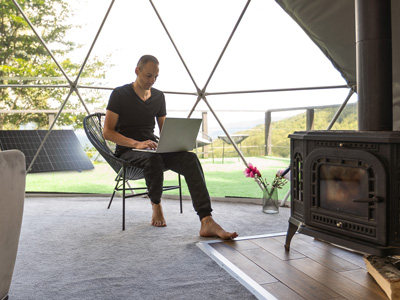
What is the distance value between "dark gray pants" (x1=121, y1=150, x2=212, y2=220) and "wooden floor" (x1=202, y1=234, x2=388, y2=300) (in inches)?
14.5

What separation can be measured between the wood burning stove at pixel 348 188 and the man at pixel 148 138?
0.74 meters

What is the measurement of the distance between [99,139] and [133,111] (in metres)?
0.49

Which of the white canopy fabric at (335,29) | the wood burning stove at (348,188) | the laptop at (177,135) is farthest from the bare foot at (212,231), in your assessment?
the white canopy fabric at (335,29)

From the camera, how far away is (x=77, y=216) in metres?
Answer: 3.62

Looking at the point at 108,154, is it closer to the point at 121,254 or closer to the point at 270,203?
the point at 121,254

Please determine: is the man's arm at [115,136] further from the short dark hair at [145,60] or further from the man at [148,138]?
the short dark hair at [145,60]

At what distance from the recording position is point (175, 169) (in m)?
3.21

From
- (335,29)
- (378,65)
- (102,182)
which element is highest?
(335,29)

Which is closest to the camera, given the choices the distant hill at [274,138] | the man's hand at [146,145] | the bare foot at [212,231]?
the bare foot at [212,231]

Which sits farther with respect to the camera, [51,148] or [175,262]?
[51,148]

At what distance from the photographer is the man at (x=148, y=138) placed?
2973 millimetres

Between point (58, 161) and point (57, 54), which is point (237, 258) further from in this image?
point (57, 54)

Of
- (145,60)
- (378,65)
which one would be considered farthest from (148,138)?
(378,65)

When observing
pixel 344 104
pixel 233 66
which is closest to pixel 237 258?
pixel 344 104
